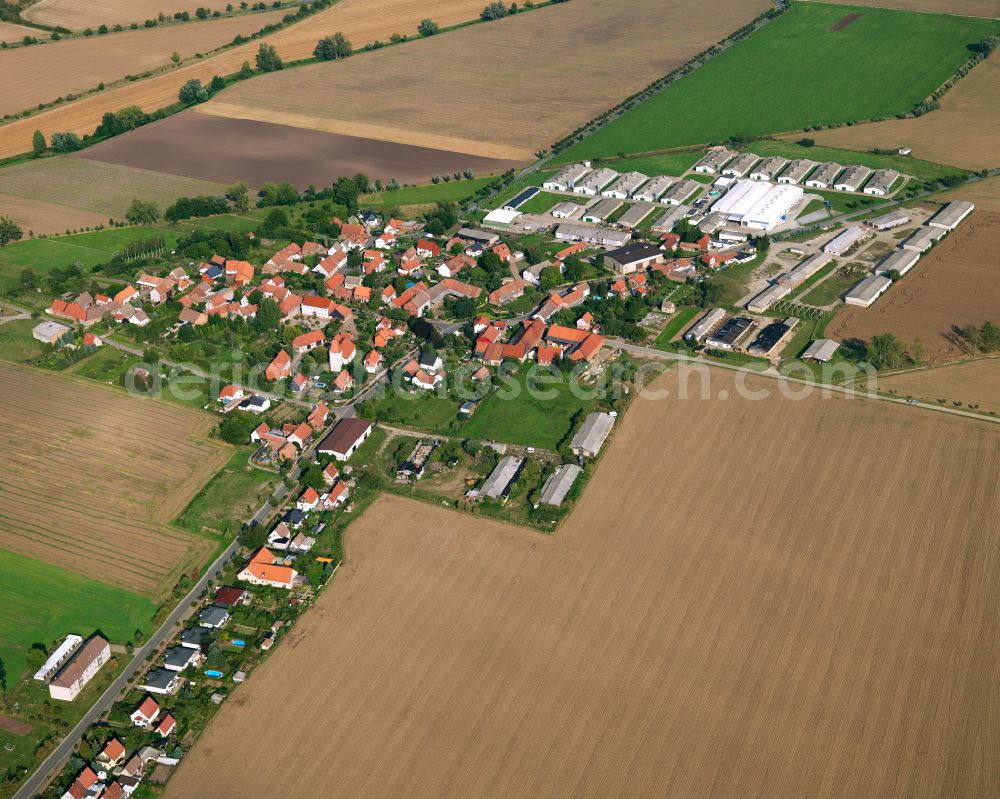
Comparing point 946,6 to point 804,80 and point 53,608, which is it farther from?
point 53,608

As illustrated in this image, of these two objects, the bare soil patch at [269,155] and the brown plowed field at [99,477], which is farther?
the bare soil patch at [269,155]

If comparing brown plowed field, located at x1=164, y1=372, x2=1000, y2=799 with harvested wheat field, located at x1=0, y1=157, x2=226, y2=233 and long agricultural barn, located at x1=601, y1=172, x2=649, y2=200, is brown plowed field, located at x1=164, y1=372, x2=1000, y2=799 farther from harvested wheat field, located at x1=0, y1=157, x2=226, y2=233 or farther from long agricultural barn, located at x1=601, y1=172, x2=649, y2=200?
harvested wheat field, located at x1=0, y1=157, x2=226, y2=233

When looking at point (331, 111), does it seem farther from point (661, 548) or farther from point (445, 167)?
point (661, 548)

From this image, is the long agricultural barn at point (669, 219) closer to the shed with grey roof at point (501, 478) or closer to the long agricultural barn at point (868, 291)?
the long agricultural barn at point (868, 291)

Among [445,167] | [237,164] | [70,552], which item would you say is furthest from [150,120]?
[70,552]

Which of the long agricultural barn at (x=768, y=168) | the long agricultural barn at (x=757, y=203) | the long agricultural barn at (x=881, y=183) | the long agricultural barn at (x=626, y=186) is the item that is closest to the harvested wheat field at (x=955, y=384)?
the long agricultural barn at (x=757, y=203)

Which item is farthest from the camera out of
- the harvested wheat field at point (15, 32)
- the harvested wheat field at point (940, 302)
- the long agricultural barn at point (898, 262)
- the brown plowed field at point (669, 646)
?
the harvested wheat field at point (15, 32)

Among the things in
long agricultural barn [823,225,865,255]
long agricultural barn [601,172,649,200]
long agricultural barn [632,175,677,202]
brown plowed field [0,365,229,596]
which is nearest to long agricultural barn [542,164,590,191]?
long agricultural barn [601,172,649,200]
